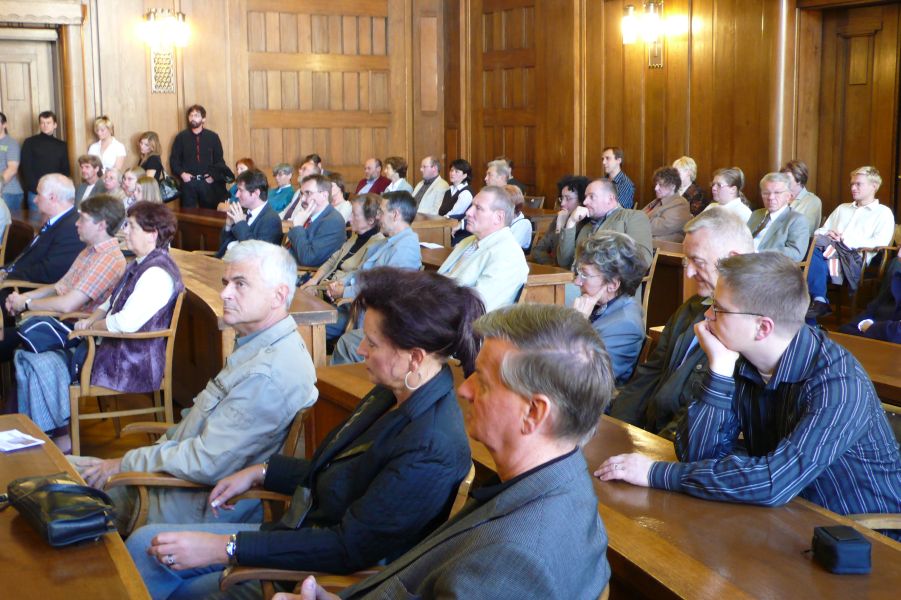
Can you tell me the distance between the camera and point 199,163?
35.8 ft

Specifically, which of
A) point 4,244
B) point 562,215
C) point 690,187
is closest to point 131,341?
point 562,215

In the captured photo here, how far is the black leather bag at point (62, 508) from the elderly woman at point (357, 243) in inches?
146

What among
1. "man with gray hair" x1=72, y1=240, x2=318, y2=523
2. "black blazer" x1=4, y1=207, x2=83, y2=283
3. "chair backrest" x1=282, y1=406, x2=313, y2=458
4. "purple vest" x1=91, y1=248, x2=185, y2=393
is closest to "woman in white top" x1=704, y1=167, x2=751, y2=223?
"black blazer" x1=4, y1=207, x2=83, y2=283

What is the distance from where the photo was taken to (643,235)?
5992 millimetres

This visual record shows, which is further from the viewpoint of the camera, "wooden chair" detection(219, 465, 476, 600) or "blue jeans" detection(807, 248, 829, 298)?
"blue jeans" detection(807, 248, 829, 298)

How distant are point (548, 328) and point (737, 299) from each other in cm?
73

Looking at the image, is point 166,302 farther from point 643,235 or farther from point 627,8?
point 627,8

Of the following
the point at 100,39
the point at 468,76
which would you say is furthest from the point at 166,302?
the point at 468,76

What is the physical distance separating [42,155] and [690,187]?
6677mm

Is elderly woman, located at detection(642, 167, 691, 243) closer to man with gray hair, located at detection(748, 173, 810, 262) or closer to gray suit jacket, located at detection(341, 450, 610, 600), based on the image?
man with gray hair, located at detection(748, 173, 810, 262)

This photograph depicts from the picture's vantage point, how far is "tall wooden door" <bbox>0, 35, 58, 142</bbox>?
35.1 ft

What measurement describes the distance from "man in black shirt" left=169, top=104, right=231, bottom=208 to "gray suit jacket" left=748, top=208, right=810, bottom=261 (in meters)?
6.20

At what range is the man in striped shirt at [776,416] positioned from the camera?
203cm

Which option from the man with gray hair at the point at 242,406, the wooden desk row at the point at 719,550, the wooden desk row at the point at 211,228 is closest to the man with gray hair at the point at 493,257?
the man with gray hair at the point at 242,406
